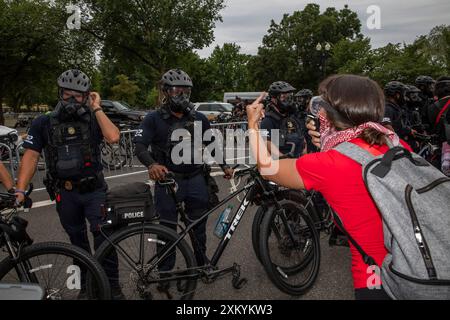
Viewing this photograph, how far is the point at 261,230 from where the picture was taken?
137 inches

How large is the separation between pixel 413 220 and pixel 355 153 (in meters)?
0.38

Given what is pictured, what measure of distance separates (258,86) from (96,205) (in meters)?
54.1

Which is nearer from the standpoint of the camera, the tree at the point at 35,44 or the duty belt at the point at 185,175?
the duty belt at the point at 185,175

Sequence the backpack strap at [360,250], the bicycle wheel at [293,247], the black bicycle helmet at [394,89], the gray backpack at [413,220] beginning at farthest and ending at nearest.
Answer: the black bicycle helmet at [394,89] < the bicycle wheel at [293,247] < the backpack strap at [360,250] < the gray backpack at [413,220]

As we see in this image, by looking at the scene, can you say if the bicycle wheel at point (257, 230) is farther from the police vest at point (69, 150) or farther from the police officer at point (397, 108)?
the police officer at point (397, 108)

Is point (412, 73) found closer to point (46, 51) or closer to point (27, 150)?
point (46, 51)

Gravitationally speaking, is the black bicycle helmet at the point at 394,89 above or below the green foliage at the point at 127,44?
below

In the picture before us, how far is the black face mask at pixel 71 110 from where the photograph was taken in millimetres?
3266

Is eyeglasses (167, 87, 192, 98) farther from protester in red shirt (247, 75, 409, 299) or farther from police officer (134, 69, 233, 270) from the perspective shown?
protester in red shirt (247, 75, 409, 299)

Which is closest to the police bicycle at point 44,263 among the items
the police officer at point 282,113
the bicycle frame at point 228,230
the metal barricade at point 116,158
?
the bicycle frame at point 228,230

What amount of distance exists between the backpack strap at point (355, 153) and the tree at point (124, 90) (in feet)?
216

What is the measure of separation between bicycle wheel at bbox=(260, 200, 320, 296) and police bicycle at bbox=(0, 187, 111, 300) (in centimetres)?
149

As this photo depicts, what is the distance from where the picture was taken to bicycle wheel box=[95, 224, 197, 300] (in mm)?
2980

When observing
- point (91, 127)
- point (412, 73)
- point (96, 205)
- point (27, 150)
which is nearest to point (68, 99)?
point (91, 127)
